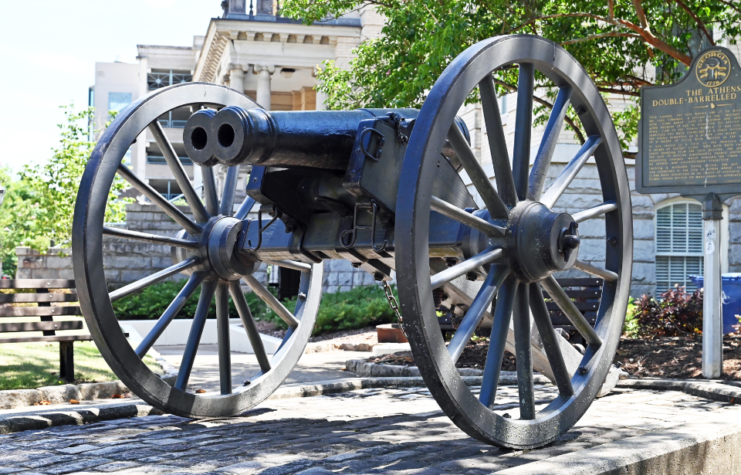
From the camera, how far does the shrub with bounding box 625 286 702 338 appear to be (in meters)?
10.4

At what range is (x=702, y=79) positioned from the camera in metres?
8.08

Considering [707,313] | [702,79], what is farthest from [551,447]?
[702,79]

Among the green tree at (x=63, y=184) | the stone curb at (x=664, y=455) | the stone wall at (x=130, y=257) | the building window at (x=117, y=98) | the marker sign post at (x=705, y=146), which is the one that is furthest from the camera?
the building window at (x=117, y=98)

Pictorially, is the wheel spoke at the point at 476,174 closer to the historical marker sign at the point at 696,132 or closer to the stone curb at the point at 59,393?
the stone curb at the point at 59,393

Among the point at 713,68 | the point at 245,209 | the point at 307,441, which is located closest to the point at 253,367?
the point at 245,209

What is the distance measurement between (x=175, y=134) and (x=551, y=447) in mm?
51887

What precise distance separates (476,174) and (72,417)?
2.96 meters

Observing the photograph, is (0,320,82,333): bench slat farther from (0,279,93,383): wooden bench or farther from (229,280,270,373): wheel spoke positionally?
(229,280,270,373): wheel spoke

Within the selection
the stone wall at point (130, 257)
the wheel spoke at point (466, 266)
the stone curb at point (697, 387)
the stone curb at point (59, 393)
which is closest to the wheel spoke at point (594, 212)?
the wheel spoke at point (466, 266)

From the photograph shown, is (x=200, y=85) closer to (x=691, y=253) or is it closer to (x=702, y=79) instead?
(x=702, y=79)

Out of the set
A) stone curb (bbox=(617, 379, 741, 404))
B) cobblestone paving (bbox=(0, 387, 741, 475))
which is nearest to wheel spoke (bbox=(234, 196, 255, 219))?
cobblestone paving (bbox=(0, 387, 741, 475))

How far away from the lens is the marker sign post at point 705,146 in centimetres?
783

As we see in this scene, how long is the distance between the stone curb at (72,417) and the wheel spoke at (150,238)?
1104 mm

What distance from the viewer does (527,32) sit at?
10.9m
